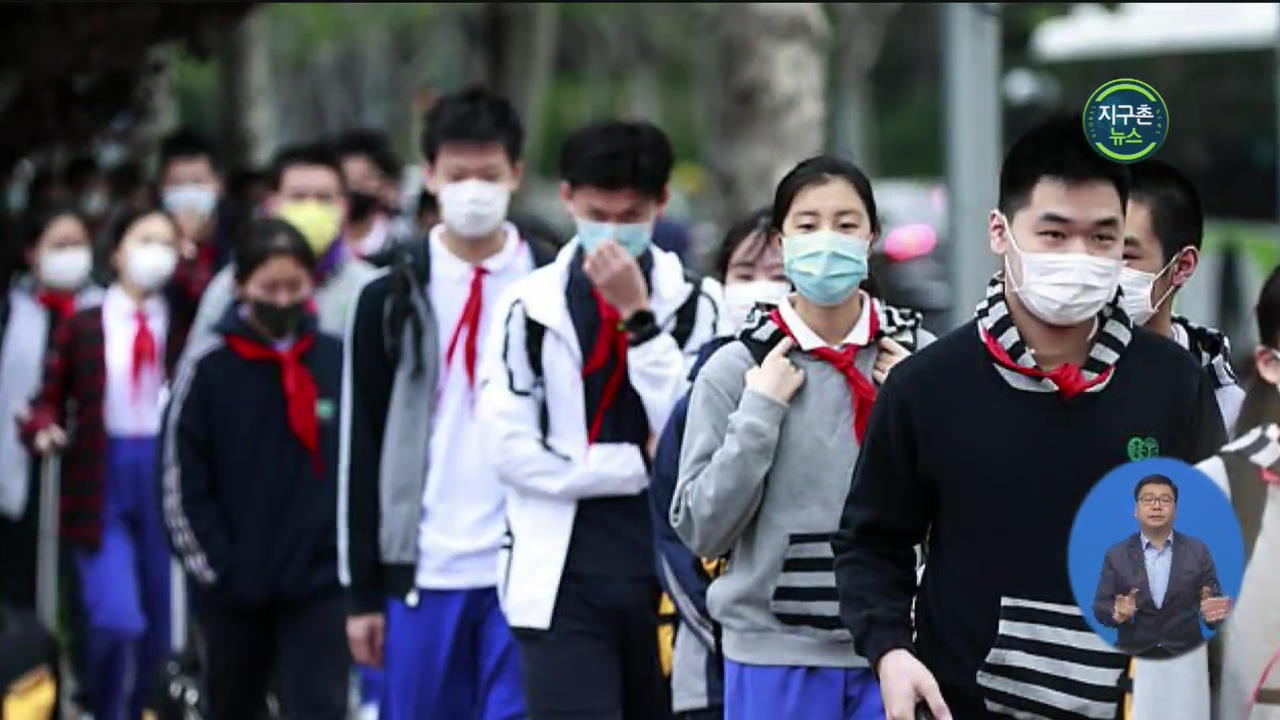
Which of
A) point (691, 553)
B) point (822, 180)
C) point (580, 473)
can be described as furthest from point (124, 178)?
point (822, 180)

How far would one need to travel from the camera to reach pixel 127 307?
10633 mm

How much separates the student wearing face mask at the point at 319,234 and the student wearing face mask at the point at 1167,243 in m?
3.48

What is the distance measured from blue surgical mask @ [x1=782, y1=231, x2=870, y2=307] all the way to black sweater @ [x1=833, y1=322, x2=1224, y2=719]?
0.91m

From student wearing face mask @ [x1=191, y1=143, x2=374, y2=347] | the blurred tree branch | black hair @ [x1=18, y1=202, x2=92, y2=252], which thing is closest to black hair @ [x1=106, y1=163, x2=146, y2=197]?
the blurred tree branch

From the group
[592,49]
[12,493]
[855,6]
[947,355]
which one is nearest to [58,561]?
[12,493]

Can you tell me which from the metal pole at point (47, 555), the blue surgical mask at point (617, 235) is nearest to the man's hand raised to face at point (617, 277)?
the blue surgical mask at point (617, 235)

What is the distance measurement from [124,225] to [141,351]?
2.58ft

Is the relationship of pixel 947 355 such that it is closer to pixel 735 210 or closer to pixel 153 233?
pixel 153 233

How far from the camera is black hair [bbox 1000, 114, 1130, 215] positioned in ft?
15.0

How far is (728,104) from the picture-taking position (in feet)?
50.5

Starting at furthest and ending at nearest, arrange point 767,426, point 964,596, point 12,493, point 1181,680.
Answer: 1. point 12,493
2. point 767,426
3. point 964,596
4. point 1181,680

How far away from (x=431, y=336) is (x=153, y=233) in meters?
3.72

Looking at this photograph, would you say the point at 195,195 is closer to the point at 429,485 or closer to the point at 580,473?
the point at 429,485

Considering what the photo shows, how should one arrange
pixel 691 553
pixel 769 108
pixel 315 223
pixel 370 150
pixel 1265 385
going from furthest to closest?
pixel 769 108
pixel 370 150
pixel 315 223
pixel 691 553
pixel 1265 385
